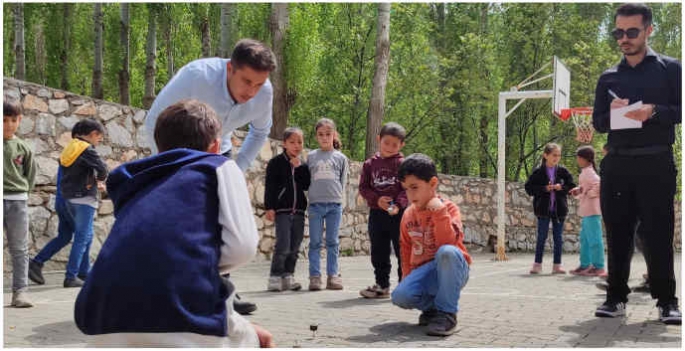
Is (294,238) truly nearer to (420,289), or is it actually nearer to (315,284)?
(315,284)

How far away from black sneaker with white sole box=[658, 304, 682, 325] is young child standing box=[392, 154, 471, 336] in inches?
46.9

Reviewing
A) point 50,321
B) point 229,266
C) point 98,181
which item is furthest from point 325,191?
point 229,266

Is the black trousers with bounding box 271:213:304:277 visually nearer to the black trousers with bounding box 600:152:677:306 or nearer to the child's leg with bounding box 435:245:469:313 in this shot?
the child's leg with bounding box 435:245:469:313

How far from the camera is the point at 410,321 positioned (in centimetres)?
476

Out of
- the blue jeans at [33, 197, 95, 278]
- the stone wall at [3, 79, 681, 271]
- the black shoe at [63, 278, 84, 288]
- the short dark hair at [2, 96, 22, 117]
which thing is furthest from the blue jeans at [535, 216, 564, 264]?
the short dark hair at [2, 96, 22, 117]

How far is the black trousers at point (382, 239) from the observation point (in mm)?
6164

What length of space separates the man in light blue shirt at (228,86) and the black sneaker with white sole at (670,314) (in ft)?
8.79

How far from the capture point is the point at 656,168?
14.8 ft

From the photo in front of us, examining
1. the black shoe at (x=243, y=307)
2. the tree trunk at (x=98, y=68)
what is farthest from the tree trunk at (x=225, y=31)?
the black shoe at (x=243, y=307)

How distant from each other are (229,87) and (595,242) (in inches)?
235

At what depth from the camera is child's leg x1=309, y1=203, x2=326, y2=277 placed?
6805 millimetres

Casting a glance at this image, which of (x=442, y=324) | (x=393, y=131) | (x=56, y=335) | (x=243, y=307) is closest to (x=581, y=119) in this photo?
(x=393, y=131)

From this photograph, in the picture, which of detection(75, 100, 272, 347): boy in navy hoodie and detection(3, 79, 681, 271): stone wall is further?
detection(3, 79, 681, 271): stone wall

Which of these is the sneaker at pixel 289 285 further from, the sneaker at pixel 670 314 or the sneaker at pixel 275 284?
the sneaker at pixel 670 314
